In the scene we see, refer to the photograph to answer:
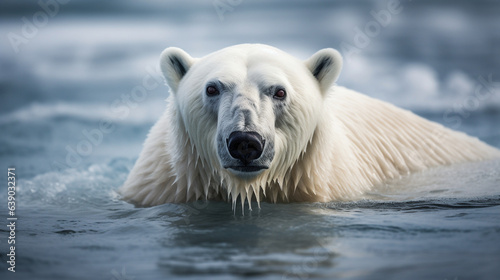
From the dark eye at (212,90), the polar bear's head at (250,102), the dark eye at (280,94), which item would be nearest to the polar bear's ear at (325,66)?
the polar bear's head at (250,102)

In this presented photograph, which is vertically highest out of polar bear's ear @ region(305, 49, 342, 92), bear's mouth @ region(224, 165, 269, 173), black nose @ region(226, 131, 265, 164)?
polar bear's ear @ region(305, 49, 342, 92)

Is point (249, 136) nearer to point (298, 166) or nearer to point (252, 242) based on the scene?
point (252, 242)

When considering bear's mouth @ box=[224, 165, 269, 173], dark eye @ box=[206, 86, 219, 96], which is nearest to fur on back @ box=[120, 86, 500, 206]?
bear's mouth @ box=[224, 165, 269, 173]

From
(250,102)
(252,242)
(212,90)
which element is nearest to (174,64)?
(212,90)

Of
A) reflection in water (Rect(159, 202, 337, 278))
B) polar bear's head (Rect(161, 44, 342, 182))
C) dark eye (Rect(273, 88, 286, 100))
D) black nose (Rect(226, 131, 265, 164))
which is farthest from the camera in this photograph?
dark eye (Rect(273, 88, 286, 100))

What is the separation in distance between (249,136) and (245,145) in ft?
0.24

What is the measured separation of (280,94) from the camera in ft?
14.5

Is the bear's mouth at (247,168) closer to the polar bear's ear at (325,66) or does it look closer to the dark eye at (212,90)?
the dark eye at (212,90)

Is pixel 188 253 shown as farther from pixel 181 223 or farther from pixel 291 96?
pixel 291 96

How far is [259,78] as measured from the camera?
4.38m

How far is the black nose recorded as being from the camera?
3965 mm

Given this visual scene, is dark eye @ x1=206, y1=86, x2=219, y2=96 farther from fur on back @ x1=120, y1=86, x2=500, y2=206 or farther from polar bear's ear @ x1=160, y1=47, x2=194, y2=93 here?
polar bear's ear @ x1=160, y1=47, x2=194, y2=93

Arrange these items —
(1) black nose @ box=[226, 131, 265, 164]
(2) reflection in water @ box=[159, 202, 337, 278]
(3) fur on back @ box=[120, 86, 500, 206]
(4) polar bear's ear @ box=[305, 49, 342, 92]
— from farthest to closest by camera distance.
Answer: (4) polar bear's ear @ box=[305, 49, 342, 92], (3) fur on back @ box=[120, 86, 500, 206], (1) black nose @ box=[226, 131, 265, 164], (2) reflection in water @ box=[159, 202, 337, 278]

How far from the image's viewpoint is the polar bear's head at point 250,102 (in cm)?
411
